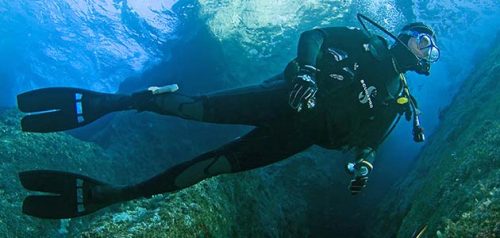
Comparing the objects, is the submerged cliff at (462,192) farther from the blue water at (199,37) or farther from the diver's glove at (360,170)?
the blue water at (199,37)

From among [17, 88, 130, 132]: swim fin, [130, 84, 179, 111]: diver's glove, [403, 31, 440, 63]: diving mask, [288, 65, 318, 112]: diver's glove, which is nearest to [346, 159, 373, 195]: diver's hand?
[288, 65, 318, 112]: diver's glove

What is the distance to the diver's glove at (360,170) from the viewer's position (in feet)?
13.4

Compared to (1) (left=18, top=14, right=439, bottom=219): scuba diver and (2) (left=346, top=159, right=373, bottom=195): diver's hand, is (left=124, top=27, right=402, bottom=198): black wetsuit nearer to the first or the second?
(1) (left=18, top=14, right=439, bottom=219): scuba diver

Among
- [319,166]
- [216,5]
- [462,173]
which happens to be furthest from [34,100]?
[216,5]

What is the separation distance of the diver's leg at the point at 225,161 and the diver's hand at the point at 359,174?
595mm

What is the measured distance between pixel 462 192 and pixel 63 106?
5.02m

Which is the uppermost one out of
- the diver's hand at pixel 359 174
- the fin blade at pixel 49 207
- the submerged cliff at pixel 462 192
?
the fin blade at pixel 49 207

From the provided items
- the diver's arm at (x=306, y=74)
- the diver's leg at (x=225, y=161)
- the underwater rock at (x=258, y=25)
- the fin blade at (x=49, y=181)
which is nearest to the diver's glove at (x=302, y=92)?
the diver's arm at (x=306, y=74)

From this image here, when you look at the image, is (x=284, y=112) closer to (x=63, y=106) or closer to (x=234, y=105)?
(x=234, y=105)

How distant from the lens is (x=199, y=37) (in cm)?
1689

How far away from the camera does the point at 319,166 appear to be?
10344mm

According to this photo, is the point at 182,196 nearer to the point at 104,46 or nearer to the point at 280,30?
the point at 280,30

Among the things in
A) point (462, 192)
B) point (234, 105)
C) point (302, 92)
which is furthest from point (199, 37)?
point (462, 192)

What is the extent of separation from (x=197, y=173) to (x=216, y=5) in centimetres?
1342
